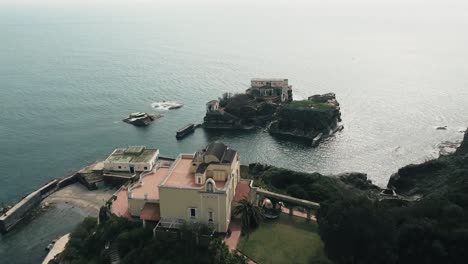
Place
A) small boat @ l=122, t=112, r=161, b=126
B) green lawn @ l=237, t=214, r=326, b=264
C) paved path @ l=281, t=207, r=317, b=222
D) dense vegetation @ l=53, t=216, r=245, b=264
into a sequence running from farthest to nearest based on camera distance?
1. small boat @ l=122, t=112, r=161, b=126
2. paved path @ l=281, t=207, r=317, b=222
3. green lawn @ l=237, t=214, r=326, b=264
4. dense vegetation @ l=53, t=216, r=245, b=264

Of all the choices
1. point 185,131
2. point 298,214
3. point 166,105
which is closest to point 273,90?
point 166,105

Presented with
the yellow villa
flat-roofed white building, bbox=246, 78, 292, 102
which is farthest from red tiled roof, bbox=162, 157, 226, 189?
flat-roofed white building, bbox=246, 78, 292, 102

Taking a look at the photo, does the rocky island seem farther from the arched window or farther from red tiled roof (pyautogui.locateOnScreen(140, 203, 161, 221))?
the arched window

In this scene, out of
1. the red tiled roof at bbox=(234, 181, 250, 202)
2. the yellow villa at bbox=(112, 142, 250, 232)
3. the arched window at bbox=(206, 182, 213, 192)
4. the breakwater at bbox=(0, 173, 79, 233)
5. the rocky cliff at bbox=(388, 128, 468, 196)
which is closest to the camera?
the arched window at bbox=(206, 182, 213, 192)

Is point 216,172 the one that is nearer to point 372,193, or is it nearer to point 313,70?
point 372,193

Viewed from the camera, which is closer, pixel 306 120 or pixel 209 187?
pixel 209 187

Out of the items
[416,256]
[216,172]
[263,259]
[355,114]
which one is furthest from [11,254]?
[355,114]

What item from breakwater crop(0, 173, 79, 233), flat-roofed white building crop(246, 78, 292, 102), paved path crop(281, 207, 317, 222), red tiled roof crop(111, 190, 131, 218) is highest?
flat-roofed white building crop(246, 78, 292, 102)

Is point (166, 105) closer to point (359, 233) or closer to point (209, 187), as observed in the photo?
point (209, 187)
